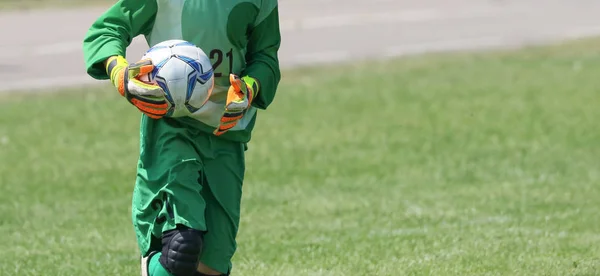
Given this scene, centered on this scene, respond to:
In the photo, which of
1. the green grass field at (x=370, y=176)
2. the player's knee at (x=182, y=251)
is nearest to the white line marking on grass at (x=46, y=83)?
the green grass field at (x=370, y=176)

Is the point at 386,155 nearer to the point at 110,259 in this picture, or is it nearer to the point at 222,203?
the point at 110,259

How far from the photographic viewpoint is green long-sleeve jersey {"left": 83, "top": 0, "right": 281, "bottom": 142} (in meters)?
5.23

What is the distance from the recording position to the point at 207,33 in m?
5.27

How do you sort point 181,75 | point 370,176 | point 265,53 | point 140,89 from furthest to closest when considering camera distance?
point 370,176, point 265,53, point 181,75, point 140,89

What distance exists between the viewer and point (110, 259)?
23.9 ft

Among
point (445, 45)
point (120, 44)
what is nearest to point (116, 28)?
point (120, 44)

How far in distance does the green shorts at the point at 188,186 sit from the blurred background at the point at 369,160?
165cm

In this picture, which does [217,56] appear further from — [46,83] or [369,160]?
[46,83]

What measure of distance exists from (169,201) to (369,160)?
496cm

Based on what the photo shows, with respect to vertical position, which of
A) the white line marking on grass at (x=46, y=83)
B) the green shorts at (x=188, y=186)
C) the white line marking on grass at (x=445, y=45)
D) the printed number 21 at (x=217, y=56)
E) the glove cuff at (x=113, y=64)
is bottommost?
the green shorts at (x=188, y=186)

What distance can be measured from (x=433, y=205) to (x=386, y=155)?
1.67 metres

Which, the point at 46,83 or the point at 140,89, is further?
the point at 46,83

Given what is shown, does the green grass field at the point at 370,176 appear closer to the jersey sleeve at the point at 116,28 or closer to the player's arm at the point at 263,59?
the player's arm at the point at 263,59

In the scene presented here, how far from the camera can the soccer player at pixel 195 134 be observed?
16.9 feet
